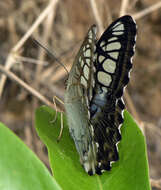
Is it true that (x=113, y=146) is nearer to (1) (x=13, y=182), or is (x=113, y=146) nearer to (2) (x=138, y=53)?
(1) (x=13, y=182)

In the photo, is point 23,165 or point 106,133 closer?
point 23,165

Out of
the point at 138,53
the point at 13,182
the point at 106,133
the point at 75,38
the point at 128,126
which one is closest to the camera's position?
the point at 13,182

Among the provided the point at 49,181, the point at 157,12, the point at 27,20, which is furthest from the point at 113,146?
the point at 157,12

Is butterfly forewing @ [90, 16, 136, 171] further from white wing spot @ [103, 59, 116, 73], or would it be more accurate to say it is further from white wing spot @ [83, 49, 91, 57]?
white wing spot @ [83, 49, 91, 57]


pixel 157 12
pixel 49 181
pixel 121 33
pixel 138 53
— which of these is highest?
pixel 121 33

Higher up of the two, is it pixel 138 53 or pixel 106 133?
pixel 106 133

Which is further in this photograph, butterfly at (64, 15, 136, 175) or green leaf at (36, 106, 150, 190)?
butterfly at (64, 15, 136, 175)

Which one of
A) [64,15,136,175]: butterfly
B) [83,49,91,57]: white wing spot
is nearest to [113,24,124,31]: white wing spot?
[64,15,136,175]: butterfly

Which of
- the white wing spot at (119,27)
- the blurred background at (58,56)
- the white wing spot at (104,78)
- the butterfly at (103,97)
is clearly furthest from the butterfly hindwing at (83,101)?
the blurred background at (58,56)
